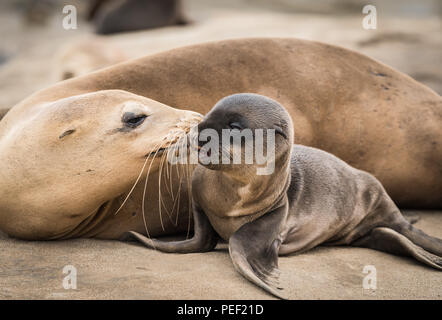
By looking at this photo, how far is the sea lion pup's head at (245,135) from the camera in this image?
9.53 feet

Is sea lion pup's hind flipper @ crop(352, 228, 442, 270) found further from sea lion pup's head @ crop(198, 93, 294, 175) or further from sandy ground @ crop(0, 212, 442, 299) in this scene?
sea lion pup's head @ crop(198, 93, 294, 175)

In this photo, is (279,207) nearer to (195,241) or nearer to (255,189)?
(255,189)

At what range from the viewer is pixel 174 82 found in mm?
3975

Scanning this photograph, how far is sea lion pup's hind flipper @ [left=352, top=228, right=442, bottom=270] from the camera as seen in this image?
10.9 feet

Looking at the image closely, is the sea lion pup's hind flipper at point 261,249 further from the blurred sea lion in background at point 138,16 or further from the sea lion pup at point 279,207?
the blurred sea lion in background at point 138,16

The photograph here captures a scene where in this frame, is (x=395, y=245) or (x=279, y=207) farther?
(x=395, y=245)

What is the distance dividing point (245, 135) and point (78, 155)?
2.70ft

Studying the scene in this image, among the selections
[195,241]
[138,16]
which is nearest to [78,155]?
[195,241]

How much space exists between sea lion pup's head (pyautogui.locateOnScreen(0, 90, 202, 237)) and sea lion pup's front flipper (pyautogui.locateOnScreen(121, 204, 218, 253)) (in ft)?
0.97

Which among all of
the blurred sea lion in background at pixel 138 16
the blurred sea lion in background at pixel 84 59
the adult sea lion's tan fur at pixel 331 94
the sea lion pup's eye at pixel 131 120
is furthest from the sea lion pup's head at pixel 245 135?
the blurred sea lion in background at pixel 138 16

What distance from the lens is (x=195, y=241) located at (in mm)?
3227

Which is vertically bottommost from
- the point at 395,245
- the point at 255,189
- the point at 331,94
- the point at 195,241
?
the point at 395,245

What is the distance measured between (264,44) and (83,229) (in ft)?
6.24

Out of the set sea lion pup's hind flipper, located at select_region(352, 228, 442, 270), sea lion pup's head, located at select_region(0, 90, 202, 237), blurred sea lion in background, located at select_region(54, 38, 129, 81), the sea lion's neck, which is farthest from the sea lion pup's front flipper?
blurred sea lion in background, located at select_region(54, 38, 129, 81)
